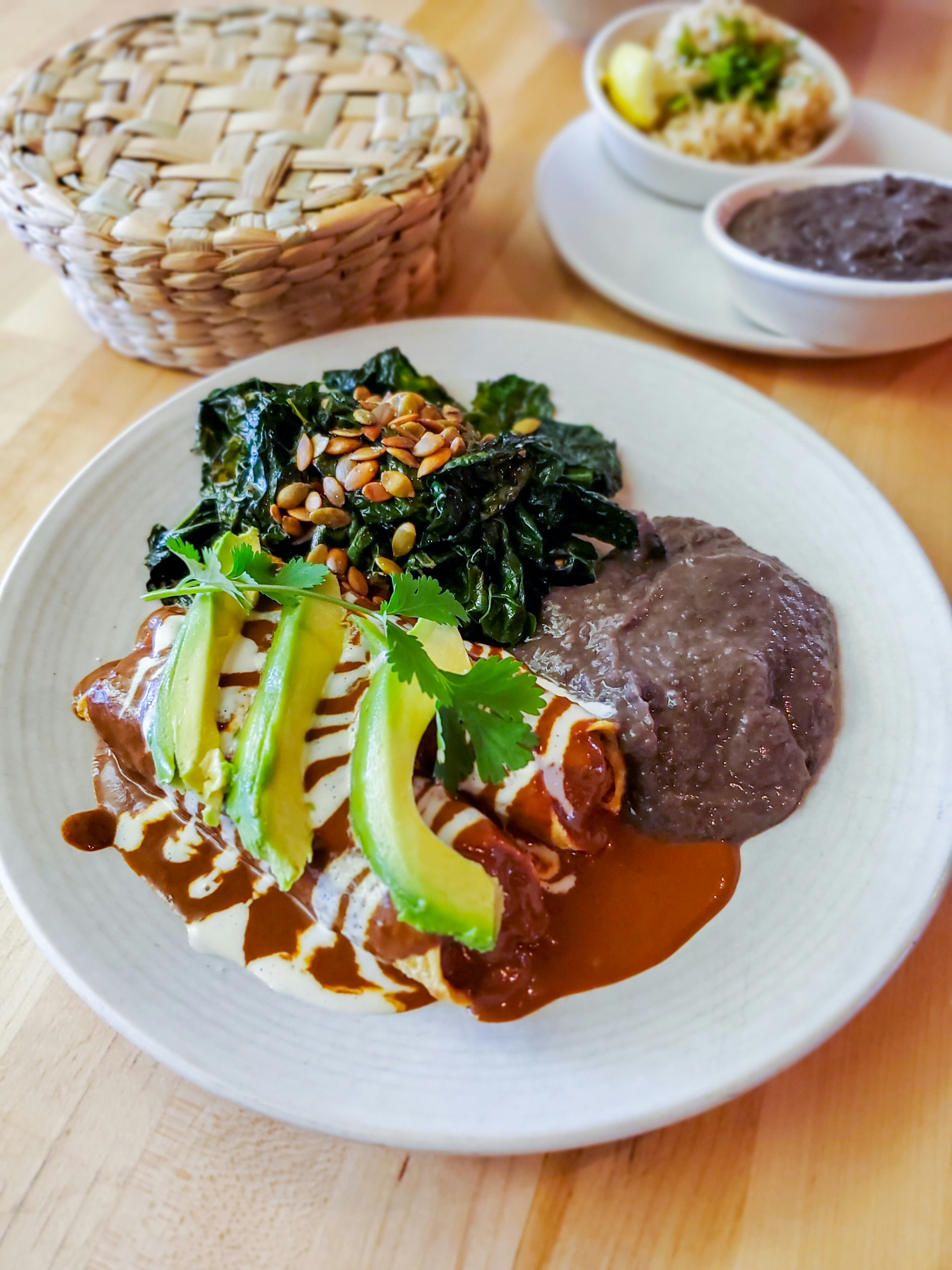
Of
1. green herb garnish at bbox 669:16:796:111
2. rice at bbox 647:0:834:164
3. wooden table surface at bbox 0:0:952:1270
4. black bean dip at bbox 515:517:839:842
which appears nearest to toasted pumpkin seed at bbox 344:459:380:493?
black bean dip at bbox 515:517:839:842

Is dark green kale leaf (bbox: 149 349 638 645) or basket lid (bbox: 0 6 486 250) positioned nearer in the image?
dark green kale leaf (bbox: 149 349 638 645)

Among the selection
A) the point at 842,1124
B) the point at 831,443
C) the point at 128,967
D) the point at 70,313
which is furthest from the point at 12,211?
the point at 842,1124

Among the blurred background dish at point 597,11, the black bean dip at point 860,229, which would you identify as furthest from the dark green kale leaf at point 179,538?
the blurred background dish at point 597,11

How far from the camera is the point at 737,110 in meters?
3.60

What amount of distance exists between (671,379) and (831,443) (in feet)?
1.74

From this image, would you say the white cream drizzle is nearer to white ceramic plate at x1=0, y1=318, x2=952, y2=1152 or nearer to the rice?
white ceramic plate at x1=0, y1=318, x2=952, y2=1152

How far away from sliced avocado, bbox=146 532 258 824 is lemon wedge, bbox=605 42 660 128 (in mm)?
2746

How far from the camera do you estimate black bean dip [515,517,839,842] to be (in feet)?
7.19

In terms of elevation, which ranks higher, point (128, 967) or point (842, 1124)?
point (128, 967)

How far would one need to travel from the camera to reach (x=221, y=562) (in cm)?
232

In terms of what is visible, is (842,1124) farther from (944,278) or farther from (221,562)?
(944,278)

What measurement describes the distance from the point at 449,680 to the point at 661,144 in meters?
2.76

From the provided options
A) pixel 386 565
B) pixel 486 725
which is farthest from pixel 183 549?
pixel 486 725

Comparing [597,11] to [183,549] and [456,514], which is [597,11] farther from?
[183,549]
